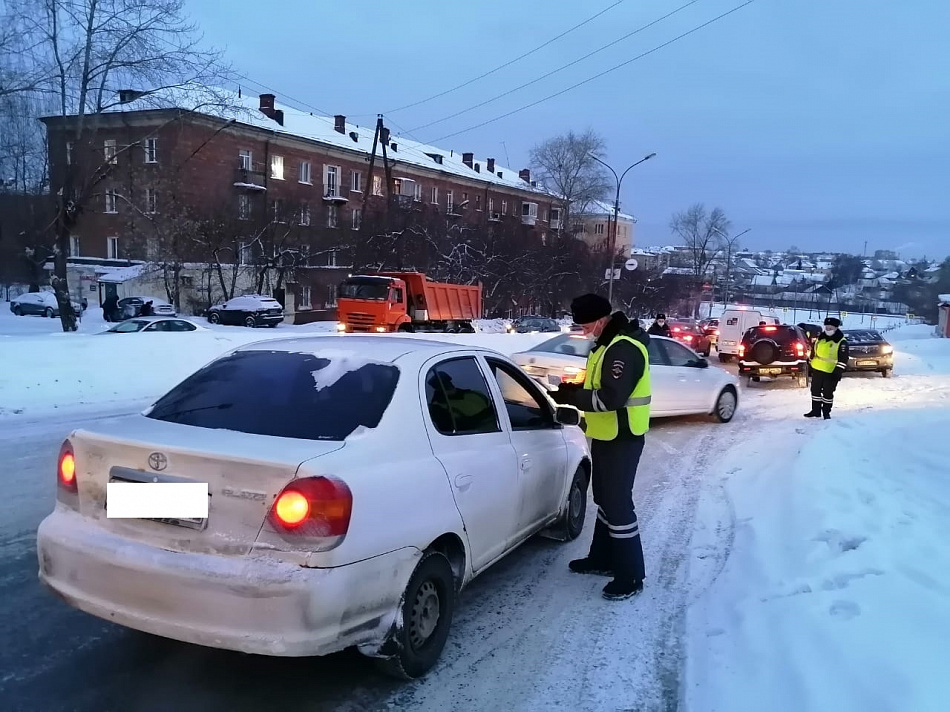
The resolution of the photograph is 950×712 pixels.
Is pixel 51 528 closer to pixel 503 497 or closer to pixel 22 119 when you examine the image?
pixel 503 497

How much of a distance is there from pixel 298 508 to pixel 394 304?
82.5 feet

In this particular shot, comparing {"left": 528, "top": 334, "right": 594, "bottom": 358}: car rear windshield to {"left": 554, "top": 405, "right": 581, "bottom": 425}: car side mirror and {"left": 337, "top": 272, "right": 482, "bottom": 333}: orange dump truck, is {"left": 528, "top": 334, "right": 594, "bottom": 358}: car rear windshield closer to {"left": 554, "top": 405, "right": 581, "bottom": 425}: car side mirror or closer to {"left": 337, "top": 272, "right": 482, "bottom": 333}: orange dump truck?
{"left": 554, "top": 405, "right": 581, "bottom": 425}: car side mirror

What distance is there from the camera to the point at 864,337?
22562 millimetres

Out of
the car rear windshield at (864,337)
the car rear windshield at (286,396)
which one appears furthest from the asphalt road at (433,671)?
the car rear windshield at (864,337)

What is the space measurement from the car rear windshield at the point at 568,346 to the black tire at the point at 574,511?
4.70m

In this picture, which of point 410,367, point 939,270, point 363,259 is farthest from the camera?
point 939,270

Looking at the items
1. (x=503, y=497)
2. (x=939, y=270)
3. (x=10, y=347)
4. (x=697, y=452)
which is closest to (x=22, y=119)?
(x=10, y=347)

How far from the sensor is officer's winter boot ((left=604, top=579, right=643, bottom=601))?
472cm

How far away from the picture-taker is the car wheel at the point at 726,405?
1217cm

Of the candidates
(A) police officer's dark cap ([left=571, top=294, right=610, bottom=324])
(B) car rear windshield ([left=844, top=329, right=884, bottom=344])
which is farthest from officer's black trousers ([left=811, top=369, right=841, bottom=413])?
(B) car rear windshield ([left=844, top=329, right=884, bottom=344])

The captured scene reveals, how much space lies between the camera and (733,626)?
4184 millimetres

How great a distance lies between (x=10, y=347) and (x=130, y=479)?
10352 millimetres

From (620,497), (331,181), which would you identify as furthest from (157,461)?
(331,181)

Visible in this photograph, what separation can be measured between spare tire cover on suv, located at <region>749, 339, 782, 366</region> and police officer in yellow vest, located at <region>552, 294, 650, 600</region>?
49.8ft
